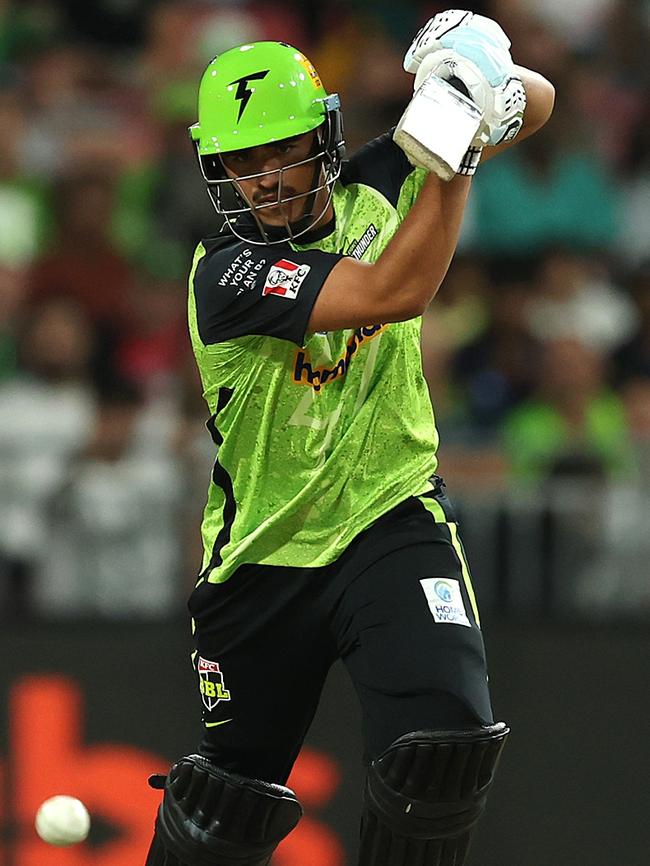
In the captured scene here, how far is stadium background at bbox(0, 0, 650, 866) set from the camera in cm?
597

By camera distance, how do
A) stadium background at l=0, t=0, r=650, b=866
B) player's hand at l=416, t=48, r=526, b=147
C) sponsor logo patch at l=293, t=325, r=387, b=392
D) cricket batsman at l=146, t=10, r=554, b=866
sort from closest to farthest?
1. player's hand at l=416, t=48, r=526, b=147
2. cricket batsman at l=146, t=10, r=554, b=866
3. sponsor logo patch at l=293, t=325, r=387, b=392
4. stadium background at l=0, t=0, r=650, b=866

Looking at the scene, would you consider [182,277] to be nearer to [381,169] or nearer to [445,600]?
[381,169]

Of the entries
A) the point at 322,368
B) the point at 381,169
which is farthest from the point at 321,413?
the point at 381,169

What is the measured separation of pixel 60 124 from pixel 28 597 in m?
2.89

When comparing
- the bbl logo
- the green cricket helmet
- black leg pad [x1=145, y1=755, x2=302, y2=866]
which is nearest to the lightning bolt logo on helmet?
the green cricket helmet

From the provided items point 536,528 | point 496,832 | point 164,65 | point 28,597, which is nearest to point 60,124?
point 164,65

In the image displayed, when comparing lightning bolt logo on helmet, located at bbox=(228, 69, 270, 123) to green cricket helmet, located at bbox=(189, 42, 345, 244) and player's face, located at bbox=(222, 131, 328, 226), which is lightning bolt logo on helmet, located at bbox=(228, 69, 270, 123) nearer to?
green cricket helmet, located at bbox=(189, 42, 345, 244)

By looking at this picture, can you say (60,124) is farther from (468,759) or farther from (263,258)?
(468,759)

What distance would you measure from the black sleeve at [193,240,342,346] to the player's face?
0.10m

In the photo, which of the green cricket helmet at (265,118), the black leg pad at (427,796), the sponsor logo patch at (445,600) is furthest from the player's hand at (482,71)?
the black leg pad at (427,796)

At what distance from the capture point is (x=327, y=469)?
412 centimetres

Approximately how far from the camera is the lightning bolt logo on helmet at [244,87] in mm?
3949

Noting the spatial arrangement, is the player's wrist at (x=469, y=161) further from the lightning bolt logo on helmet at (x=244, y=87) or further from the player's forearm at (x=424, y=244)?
the lightning bolt logo on helmet at (x=244, y=87)

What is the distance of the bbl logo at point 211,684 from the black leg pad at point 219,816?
16cm
